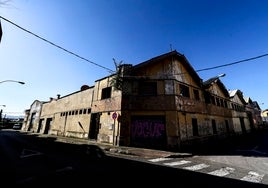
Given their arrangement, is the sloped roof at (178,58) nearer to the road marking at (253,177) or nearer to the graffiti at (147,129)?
the graffiti at (147,129)

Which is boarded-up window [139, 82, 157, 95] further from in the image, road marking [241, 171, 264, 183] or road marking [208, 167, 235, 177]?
road marking [241, 171, 264, 183]

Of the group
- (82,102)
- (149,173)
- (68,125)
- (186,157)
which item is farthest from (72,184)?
(68,125)

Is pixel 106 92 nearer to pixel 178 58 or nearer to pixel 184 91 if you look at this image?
pixel 184 91

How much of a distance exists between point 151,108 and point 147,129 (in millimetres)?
1837

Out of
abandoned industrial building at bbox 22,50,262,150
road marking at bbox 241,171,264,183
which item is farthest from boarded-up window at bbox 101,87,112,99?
road marking at bbox 241,171,264,183

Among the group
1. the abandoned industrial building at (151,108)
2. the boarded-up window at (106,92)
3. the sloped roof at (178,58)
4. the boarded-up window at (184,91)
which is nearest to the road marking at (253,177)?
Result: the abandoned industrial building at (151,108)

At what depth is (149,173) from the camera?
5.73 m

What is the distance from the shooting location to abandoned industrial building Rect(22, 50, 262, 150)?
12156 mm

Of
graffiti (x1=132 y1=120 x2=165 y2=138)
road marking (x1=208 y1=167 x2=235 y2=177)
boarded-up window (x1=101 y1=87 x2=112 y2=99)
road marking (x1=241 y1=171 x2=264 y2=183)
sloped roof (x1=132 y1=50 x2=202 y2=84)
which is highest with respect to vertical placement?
sloped roof (x1=132 y1=50 x2=202 y2=84)

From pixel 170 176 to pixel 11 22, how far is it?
860cm

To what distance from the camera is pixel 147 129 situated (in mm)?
12211

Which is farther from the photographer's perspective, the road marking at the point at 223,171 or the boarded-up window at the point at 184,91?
the boarded-up window at the point at 184,91

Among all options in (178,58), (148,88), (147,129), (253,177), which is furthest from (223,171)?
(178,58)

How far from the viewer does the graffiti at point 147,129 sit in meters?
12.1
